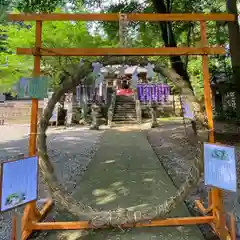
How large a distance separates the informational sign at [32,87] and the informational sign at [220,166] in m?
1.95

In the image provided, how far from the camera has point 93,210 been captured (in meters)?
3.22

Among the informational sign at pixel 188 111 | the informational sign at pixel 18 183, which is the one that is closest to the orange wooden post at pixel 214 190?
the informational sign at pixel 188 111

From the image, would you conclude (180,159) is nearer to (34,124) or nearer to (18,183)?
(34,124)

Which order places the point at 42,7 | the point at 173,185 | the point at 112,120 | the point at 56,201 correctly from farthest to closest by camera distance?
the point at 112,120, the point at 42,7, the point at 173,185, the point at 56,201

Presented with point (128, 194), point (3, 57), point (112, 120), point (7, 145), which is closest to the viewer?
point (128, 194)

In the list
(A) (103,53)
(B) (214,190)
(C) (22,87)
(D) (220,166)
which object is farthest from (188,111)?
(C) (22,87)

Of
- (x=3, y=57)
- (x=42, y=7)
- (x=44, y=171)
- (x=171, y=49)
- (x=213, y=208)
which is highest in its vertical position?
(x=3, y=57)

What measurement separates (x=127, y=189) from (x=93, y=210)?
6.04 feet

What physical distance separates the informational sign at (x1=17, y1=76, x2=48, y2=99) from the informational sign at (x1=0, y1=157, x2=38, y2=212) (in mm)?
734

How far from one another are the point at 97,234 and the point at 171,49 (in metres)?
2.34

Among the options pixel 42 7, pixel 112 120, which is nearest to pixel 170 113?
pixel 112 120

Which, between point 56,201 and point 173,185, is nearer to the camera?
point 56,201

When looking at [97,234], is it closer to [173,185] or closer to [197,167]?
[197,167]

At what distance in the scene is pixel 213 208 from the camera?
330 cm
